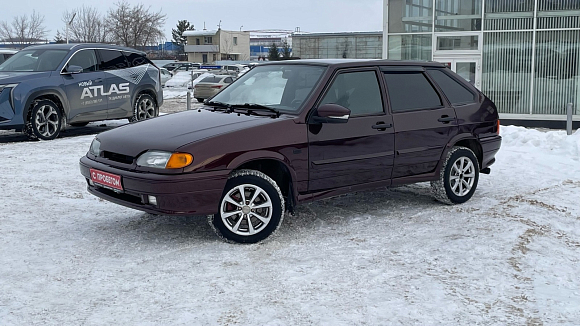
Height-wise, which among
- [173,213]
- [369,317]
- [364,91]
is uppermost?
[364,91]

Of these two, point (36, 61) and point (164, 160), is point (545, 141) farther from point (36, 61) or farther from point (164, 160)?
point (36, 61)

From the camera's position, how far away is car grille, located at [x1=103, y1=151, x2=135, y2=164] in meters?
5.36

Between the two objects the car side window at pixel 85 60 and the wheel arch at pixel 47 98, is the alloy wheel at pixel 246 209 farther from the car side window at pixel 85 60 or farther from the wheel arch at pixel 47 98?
the car side window at pixel 85 60

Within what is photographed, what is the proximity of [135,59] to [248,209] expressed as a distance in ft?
30.9

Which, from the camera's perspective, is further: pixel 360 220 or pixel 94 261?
pixel 360 220

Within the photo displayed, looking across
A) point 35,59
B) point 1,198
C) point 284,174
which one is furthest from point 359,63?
point 35,59

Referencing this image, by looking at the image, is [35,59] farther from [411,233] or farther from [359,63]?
[411,233]

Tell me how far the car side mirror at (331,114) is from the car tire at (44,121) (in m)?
7.64

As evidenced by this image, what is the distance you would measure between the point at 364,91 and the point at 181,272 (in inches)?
104

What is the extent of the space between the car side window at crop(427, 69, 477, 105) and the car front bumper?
9.76 ft

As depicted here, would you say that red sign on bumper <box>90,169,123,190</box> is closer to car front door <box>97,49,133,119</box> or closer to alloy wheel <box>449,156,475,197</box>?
alloy wheel <box>449,156,475,197</box>

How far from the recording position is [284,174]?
230 inches

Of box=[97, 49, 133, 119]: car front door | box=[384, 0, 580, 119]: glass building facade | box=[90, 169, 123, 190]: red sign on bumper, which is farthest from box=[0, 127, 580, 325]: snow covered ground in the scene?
box=[384, 0, 580, 119]: glass building facade

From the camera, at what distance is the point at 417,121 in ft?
21.6
